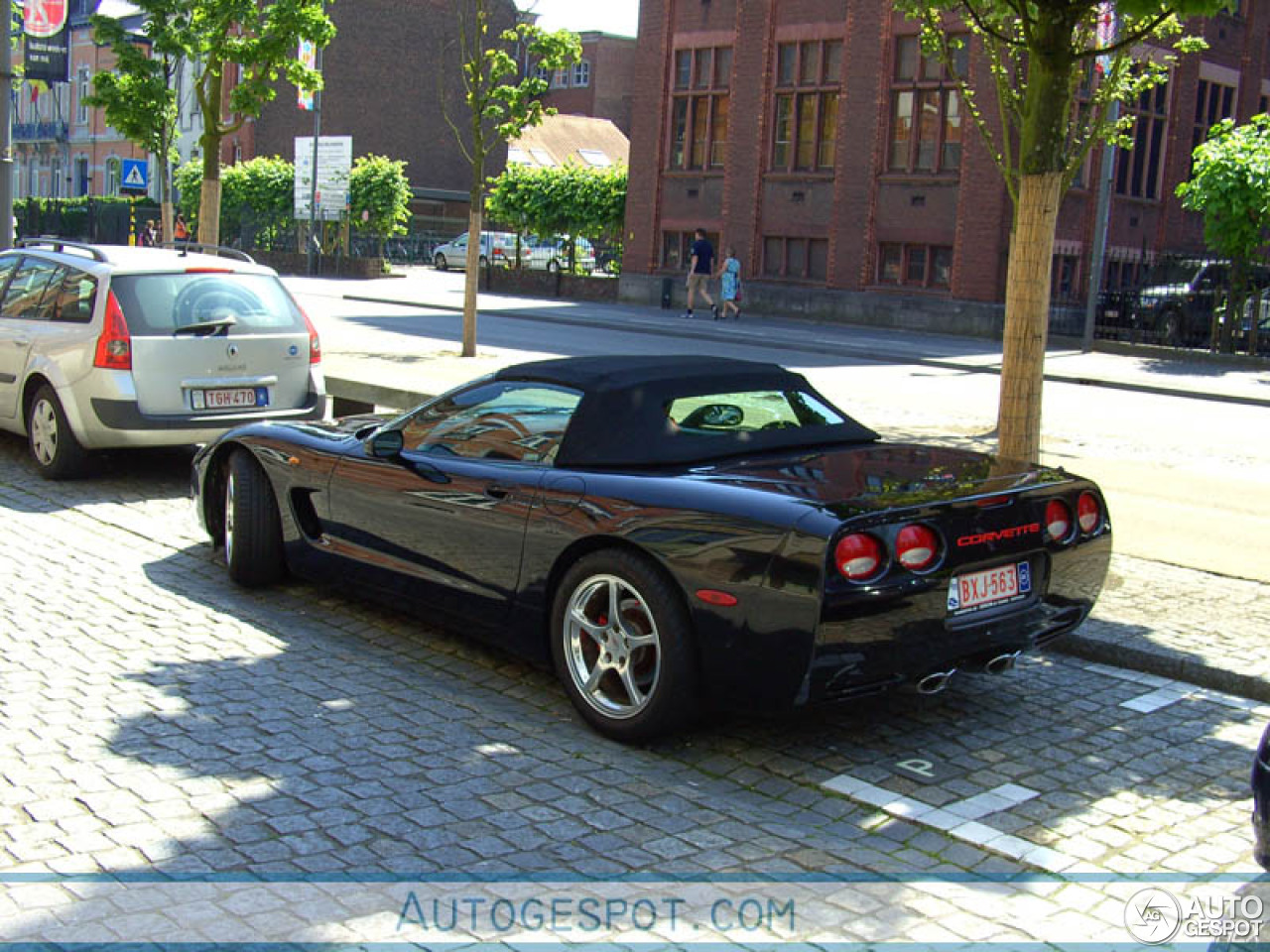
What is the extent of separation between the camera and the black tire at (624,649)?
488cm

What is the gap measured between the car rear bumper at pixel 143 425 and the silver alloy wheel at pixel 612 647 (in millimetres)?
4699

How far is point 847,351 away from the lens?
26.1 metres

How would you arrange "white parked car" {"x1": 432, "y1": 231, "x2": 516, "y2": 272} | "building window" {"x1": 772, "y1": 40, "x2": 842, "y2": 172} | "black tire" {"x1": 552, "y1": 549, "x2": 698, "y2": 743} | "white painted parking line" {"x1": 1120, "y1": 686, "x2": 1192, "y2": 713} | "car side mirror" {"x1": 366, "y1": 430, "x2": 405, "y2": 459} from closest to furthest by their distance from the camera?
"black tire" {"x1": 552, "y1": 549, "x2": 698, "y2": 743}
"white painted parking line" {"x1": 1120, "y1": 686, "x2": 1192, "y2": 713}
"car side mirror" {"x1": 366, "y1": 430, "x2": 405, "y2": 459}
"building window" {"x1": 772, "y1": 40, "x2": 842, "y2": 172}
"white parked car" {"x1": 432, "y1": 231, "x2": 516, "y2": 272}

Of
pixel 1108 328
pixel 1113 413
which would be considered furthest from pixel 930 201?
pixel 1113 413

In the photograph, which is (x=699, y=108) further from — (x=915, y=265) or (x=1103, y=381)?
(x=1103, y=381)

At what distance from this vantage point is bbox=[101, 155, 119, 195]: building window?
2556 inches

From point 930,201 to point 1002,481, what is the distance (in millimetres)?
28648

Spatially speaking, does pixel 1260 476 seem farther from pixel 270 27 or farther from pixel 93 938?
pixel 270 27

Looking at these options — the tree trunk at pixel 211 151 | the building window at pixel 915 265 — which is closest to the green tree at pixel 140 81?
the tree trunk at pixel 211 151

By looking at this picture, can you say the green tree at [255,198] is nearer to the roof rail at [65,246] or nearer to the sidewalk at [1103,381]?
the sidewalk at [1103,381]

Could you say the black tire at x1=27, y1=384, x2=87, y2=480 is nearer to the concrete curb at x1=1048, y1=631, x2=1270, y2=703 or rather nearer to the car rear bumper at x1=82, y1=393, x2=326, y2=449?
the car rear bumper at x1=82, y1=393, x2=326, y2=449

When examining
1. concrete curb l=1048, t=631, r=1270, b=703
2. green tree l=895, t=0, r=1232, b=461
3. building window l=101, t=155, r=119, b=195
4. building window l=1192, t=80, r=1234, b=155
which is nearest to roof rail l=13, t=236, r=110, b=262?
green tree l=895, t=0, r=1232, b=461

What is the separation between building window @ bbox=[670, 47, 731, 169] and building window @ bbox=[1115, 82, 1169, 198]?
10.1 meters

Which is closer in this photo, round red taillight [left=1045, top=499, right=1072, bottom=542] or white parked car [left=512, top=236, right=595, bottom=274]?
round red taillight [left=1045, top=499, right=1072, bottom=542]
